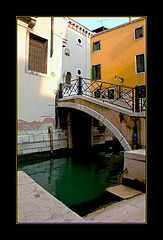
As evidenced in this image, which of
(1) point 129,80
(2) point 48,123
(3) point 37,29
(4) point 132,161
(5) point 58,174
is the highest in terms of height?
(3) point 37,29

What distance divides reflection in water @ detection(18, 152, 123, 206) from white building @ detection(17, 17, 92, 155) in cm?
136

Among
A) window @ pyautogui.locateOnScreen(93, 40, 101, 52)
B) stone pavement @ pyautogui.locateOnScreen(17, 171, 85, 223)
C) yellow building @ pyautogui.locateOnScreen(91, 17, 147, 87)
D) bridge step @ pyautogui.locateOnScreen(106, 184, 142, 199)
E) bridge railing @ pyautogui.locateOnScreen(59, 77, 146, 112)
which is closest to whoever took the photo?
stone pavement @ pyautogui.locateOnScreen(17, 171, 85, 223)

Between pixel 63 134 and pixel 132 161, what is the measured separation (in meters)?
6.91

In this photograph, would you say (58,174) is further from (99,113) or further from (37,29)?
(37,29)

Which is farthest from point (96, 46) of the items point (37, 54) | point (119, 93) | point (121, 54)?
point (119, 93)

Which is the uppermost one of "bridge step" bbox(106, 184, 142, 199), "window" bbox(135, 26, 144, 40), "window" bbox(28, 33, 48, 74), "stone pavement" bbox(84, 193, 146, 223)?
"window" bbox(135, 26, 144, 40)

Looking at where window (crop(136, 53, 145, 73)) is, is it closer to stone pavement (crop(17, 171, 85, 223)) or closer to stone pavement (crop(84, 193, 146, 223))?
stone pavement (crop(84, 193, 146, 223))

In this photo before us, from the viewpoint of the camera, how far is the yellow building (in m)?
11.3

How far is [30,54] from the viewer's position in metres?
8.29

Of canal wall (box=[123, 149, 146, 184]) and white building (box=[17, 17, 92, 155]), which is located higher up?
white building (box=[17, 17, 92, 155])

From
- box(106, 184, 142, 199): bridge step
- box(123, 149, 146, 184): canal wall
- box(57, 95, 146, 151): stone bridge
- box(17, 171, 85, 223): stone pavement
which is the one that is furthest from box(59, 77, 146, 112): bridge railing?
box(17, 171, 85, 223): stone pavement

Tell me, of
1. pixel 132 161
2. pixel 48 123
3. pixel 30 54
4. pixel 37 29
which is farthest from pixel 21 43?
pixel 132 161

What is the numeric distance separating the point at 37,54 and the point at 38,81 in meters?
1.51

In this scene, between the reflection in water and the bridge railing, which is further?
the bridge railing
